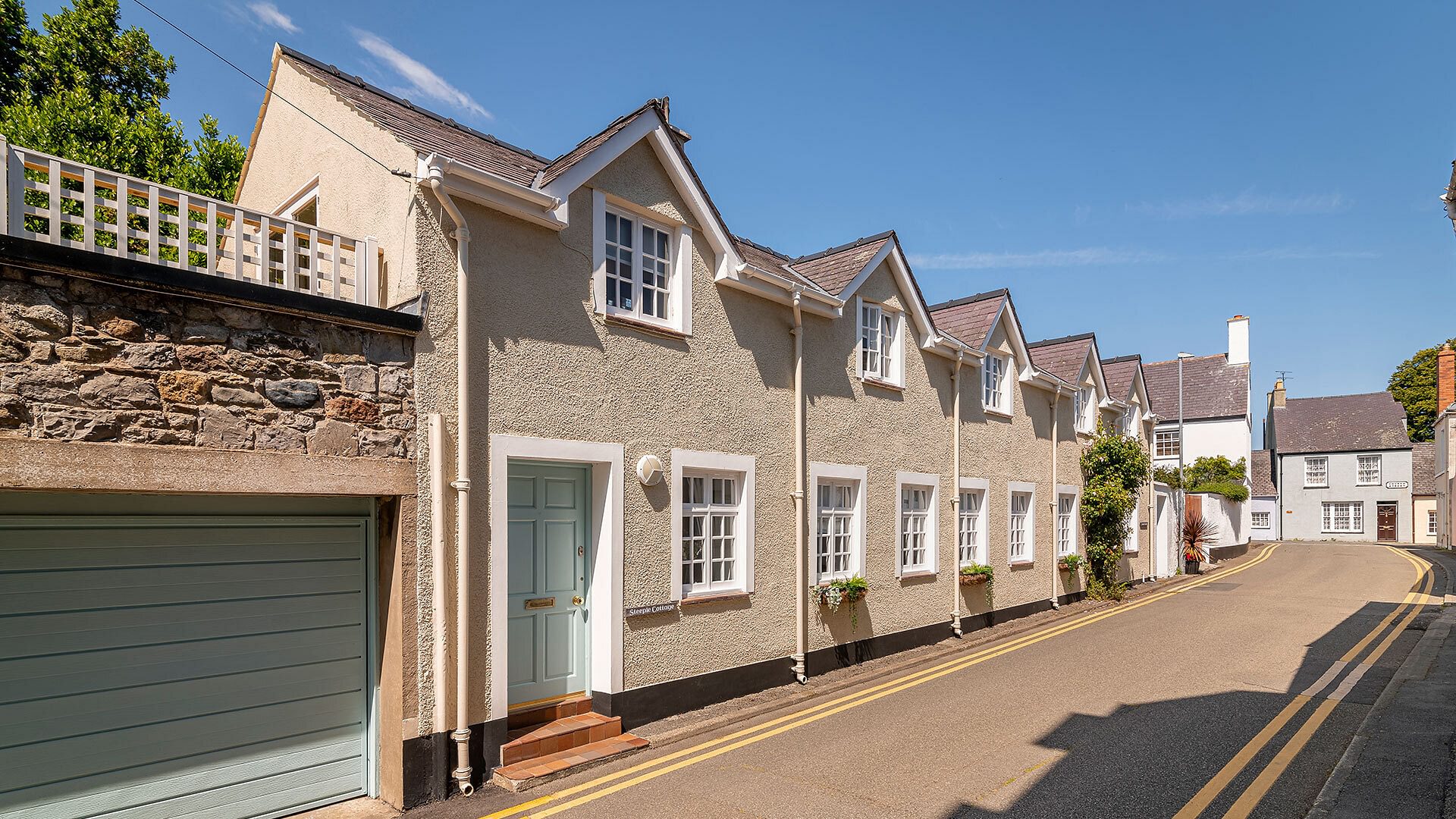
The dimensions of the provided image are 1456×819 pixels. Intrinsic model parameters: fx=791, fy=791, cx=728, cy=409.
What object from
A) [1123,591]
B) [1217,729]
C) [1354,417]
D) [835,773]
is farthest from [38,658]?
[1354,417]

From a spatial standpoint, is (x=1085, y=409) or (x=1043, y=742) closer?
(x=1043, y=742)

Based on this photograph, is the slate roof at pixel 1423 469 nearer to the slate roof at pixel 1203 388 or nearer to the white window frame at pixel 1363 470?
the white window frame at pixel 1363 470

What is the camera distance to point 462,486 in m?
6.84

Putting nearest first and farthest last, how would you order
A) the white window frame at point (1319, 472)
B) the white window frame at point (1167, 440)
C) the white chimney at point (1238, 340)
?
the white window frame at point (1167, 440)
the white chimney at point (1238, 340)
the white window frame at point (1319, 472)

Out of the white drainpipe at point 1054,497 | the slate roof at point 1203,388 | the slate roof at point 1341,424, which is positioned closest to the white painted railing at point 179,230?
the white drainpipe at point 1054,497

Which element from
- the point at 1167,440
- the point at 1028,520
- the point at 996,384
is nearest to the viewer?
the point at 996,384

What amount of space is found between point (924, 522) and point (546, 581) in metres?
7.82

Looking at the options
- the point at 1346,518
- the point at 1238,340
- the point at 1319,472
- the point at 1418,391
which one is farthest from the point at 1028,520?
the point at 1418,391

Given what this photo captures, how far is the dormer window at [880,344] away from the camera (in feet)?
41.3

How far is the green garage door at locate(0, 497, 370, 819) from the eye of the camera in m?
5.29

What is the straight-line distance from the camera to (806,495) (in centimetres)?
1104

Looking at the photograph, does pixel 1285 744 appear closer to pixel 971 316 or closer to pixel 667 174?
pixel 667 174

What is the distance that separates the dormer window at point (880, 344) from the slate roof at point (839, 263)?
22.3 inches

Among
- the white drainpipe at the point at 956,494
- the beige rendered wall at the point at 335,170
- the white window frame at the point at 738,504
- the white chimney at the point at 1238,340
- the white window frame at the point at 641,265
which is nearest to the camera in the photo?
the beige rendered wall at the point at 335,170
